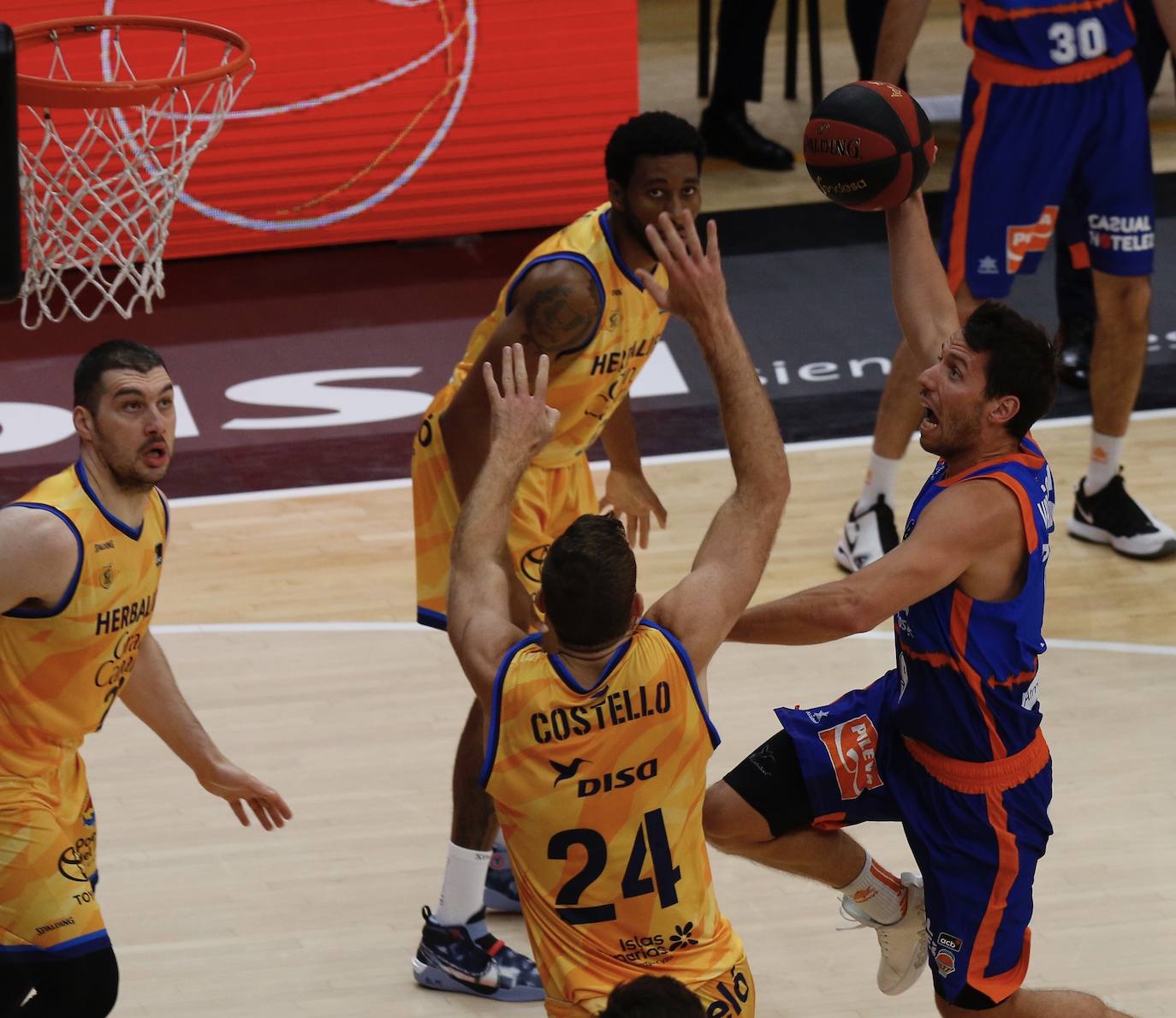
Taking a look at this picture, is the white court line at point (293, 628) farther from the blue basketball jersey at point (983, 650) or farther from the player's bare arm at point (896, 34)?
the blue basketball jersey at point (983, 650)

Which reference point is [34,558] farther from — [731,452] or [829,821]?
[829,821]

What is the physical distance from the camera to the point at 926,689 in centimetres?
412

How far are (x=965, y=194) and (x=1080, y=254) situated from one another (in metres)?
0.85

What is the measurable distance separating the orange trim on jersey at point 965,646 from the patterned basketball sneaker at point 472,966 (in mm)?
1444

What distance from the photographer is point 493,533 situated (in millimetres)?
3566

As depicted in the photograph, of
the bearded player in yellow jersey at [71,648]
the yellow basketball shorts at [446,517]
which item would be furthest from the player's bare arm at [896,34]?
the bearded player in yellow jersey at [71,648]

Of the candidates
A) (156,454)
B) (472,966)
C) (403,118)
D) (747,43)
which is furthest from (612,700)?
(747,43)

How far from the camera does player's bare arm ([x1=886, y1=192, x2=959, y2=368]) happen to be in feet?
15.4

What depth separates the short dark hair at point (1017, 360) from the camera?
13.1 ft

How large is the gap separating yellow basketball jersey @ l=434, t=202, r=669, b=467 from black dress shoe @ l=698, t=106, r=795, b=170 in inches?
245

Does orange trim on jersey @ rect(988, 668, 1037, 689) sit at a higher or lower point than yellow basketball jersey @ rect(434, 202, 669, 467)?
lower

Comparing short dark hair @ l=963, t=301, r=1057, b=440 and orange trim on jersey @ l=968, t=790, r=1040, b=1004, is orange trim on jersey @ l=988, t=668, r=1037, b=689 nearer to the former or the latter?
orange trim on jersey @ l=968, t=790, r=1040, b=1004

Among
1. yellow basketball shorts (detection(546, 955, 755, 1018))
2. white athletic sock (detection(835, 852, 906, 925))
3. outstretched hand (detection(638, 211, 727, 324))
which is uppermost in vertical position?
outstretched hand (detection(638, 211, 727, 324))

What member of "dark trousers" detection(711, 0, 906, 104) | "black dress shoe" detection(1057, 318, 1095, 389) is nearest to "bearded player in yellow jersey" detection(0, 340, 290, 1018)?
"black dress shoe" detection(1057, 318, 1095, 389)
